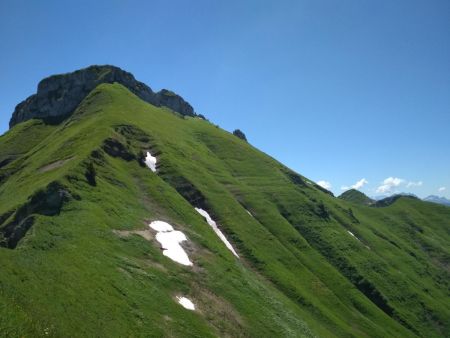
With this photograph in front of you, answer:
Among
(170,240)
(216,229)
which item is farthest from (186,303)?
(216,229)

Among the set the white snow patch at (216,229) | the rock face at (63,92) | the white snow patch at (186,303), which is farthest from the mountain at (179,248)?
the rock face at (63,92)

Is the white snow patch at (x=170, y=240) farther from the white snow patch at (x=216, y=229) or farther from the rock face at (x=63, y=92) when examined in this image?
the rock face at (x=63, y=92)

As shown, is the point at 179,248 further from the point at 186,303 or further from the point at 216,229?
the point at 216,229

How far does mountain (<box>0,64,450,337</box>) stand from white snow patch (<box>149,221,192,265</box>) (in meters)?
0.29

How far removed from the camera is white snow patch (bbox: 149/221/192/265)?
6588 cm

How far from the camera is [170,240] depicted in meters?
71.0

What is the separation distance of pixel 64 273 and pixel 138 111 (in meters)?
125

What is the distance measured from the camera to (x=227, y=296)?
62.2m

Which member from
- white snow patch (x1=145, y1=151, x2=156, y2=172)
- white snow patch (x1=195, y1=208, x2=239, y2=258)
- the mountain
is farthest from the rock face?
white snow patch (x1=195, y1=208, x2=239, y2=258)

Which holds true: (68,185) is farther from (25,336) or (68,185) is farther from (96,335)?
(25,336)

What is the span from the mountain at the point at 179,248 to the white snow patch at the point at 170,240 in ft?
0.94

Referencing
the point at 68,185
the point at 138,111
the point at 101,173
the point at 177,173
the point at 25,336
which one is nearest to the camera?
the point at 25,336

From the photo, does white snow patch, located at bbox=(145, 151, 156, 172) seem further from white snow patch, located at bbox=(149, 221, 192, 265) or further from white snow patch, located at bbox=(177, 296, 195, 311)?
white snow patch, located at bbox=(177, 296, 195, 311)

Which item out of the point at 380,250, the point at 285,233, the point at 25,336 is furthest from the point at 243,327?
the point at 380,250
